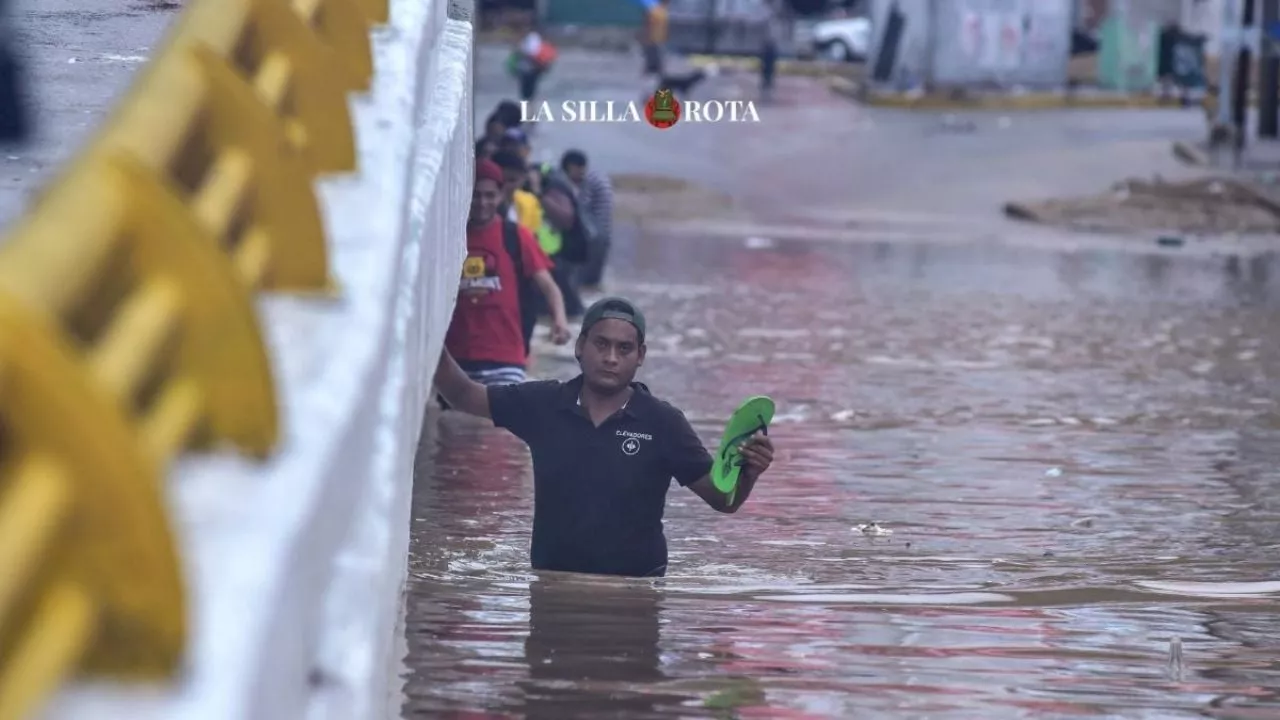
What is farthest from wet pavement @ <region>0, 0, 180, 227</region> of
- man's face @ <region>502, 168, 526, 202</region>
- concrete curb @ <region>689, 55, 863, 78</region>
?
concrete curb @ <region>689, 55, 863, 78</region>

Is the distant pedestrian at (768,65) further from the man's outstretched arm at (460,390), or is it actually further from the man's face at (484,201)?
the man's outstretched arm at (460,390)

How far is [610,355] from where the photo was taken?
24.7 feet

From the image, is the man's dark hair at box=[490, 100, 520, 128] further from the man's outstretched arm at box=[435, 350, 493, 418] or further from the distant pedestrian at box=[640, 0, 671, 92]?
the distant pedestrian at box=[640, 0, 671, 92]

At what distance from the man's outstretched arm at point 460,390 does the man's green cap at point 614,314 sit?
43 centimetres

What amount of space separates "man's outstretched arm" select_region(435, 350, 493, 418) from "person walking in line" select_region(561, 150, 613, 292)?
40.3 ft

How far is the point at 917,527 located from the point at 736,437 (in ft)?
9.72

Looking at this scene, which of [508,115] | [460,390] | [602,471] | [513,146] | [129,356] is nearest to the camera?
[129,356]

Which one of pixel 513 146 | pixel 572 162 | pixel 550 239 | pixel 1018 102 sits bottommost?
pixel 1018 102

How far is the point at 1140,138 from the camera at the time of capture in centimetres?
3797

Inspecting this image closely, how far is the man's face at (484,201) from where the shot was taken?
11.9 m

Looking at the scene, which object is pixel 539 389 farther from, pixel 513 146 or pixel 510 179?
pixel 513 146

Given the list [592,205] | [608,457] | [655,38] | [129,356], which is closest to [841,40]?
[655,38]

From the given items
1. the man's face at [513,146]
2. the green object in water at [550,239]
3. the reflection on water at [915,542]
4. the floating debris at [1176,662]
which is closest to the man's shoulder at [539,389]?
the reflection on water at [915,542]

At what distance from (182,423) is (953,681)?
12.5 ft
